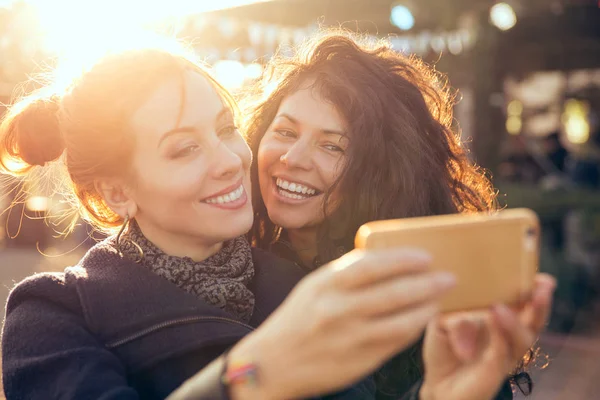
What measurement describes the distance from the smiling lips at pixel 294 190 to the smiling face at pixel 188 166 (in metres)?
0.57

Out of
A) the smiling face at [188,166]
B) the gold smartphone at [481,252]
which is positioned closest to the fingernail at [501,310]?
the gold smartphone at [481,252]

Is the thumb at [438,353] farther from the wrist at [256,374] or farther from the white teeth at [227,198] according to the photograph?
the white teeth at [227,198]

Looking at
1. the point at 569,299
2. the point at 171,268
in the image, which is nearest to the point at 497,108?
the point at 569,299

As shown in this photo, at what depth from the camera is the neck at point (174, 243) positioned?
1736 mm

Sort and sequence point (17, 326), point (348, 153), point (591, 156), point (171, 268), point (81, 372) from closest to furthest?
point (81, 372), point (17, 326), point (171, 268), point (348, 153), point (591, 156)

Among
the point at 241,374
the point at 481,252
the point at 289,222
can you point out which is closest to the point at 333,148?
the point at 289,222

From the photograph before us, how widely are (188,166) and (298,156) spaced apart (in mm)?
683

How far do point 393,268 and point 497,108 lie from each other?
28.1 feet

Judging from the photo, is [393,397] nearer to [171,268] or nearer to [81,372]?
[171,268]

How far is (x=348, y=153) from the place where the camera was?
7.43 feet

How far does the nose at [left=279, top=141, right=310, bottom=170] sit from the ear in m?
0.65

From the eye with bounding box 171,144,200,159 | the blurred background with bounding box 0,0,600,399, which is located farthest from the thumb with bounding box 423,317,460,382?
the blurred background with bounding box 0,0,600,399

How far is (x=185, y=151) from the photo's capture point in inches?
64.4

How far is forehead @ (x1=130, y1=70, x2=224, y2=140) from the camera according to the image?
63.4 inches
